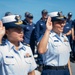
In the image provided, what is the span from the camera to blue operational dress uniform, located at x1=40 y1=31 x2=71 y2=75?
15.8 ft

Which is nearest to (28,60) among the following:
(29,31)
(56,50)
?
(56,50)

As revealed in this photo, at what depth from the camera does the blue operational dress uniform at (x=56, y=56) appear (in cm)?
483

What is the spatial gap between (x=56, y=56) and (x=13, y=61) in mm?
1176

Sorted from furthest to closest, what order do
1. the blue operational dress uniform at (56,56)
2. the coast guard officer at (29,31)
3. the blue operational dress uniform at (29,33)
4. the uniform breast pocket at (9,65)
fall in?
the blue operational dress uniform at (29,33) → the coast guard officer at (29,31) → the blue operational dress uniform at (56,56) → the uniform breast pocket at (9,65)

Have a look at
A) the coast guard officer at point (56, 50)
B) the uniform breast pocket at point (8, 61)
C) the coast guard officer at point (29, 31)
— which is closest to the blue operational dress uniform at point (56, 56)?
the coast guard officer at point (56, 50)

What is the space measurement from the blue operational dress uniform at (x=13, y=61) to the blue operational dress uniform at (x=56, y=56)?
916mm

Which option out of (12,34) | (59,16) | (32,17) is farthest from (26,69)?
(32,17)

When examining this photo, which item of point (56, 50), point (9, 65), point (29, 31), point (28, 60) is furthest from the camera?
point (29, 31)

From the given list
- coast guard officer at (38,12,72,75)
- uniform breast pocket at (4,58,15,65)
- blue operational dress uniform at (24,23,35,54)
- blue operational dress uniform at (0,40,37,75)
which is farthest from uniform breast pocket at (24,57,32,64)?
blue operational dress uniform at (24,23,35,54)

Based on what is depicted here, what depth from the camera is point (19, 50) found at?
13.0 ft

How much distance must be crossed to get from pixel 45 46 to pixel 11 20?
77 cm

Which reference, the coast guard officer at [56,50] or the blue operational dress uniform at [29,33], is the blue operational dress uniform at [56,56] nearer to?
the coast guard officer at [56,50]

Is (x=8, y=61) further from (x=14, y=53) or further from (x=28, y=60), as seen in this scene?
(x=28, y=60)

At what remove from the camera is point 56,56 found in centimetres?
485
